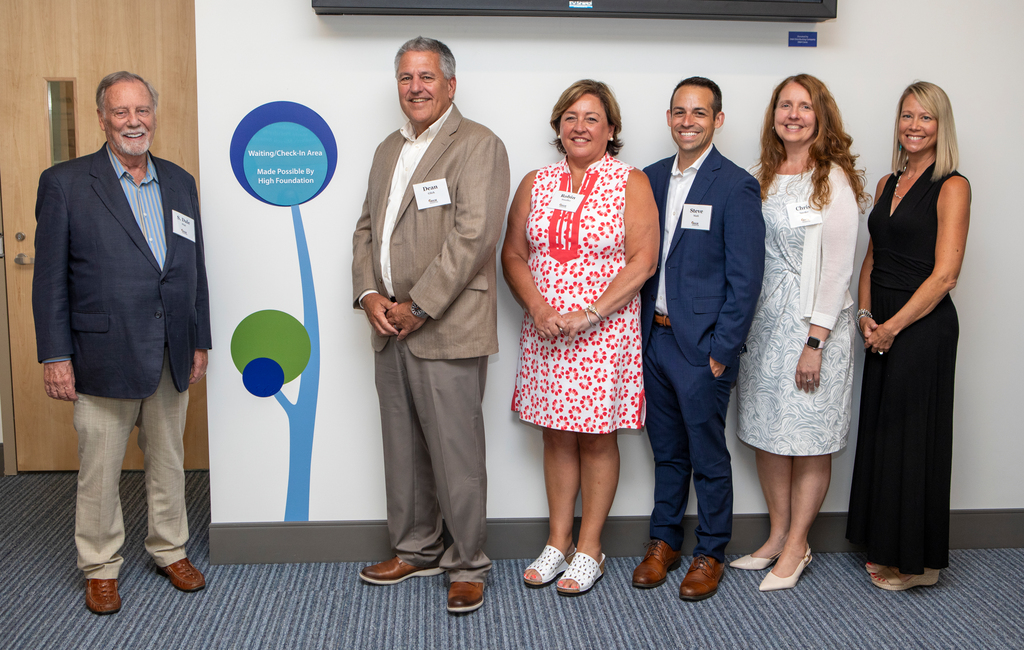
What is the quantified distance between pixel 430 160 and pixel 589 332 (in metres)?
0.78

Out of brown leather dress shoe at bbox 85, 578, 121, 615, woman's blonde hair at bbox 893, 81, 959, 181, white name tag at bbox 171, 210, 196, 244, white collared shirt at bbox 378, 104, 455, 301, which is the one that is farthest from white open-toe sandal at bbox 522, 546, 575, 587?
woman's blonde hair at bbox 893, 81, 959, 181

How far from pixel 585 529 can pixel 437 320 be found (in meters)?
0.96

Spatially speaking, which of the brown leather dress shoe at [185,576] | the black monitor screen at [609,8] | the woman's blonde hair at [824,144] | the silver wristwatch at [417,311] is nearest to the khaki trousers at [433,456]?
the silver wristwatch at [417,311]

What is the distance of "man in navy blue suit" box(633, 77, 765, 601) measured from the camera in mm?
2297

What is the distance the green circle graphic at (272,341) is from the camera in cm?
259

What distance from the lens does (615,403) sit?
2387 millimetres

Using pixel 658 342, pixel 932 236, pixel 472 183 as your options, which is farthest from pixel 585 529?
pixel 932 236

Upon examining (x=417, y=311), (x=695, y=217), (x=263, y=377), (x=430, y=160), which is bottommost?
(x=263, y=377)

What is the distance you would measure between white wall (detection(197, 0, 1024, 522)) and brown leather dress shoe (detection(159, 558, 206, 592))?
215 mm

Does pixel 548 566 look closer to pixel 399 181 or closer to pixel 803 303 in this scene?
pixel 803 303

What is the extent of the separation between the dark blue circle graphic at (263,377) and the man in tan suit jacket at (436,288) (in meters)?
0.43

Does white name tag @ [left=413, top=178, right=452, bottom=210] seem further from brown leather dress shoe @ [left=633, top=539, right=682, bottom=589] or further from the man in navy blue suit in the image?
brown leather dress shoe @ [left=633, top=539, right=682, bottom=589]

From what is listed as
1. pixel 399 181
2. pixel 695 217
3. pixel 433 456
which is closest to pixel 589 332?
pixel 695 217

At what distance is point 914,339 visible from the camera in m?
2.39
